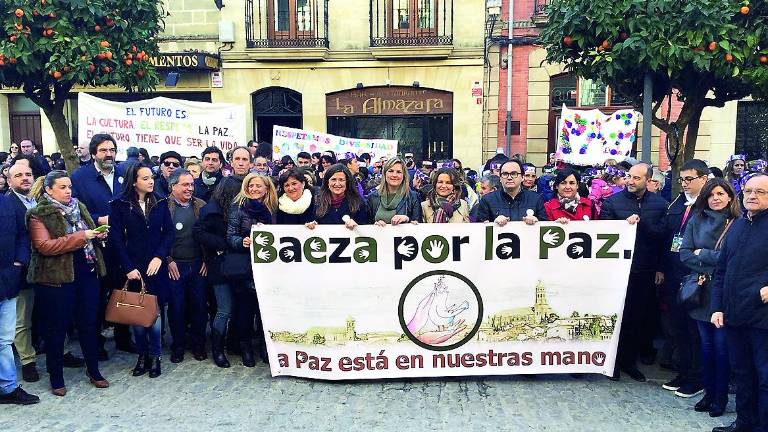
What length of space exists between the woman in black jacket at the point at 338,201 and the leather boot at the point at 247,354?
4.50 feet

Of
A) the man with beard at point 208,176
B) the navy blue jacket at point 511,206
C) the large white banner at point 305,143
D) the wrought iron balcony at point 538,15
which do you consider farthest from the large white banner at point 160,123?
the wrought iron balcony at point 538,15

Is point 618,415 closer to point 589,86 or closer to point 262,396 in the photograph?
point 262,396

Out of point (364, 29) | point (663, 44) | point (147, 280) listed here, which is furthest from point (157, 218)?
point (364, 29)

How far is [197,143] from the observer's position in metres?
11.1

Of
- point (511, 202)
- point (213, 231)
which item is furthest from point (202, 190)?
point (511, 202)

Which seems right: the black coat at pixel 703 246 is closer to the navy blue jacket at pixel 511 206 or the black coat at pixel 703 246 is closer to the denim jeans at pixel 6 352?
the navy blue jacket at pixel 511 206

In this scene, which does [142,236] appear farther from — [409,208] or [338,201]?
[409,208]

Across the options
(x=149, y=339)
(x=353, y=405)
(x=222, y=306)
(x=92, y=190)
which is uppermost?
(x=92, y=190)

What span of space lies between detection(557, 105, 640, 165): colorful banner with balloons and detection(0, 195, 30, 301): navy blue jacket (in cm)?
927

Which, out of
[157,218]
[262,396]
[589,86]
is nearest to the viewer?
[262,396]

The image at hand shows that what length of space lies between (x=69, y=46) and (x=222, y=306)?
4.92 meters

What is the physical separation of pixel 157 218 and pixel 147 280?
1.83ft

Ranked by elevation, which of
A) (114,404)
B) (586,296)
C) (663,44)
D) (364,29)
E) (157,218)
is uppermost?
(364,29)

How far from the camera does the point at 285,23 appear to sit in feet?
54.6
